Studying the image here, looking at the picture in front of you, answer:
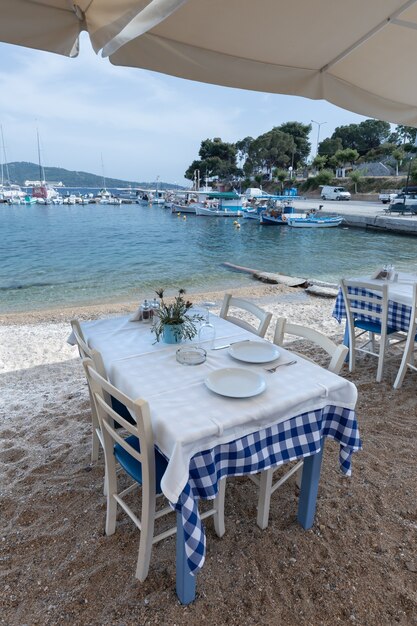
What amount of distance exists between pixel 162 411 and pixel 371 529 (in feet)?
3.94

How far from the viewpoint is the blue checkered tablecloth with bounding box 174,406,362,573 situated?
4.07 feet

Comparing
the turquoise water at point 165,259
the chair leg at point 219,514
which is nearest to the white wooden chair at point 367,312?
the chair leg at point 219,514

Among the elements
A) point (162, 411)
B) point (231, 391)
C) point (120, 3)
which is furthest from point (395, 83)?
point (162, 411)

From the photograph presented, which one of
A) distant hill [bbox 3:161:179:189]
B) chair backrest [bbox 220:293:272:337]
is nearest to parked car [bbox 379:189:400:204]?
chair backrest [bbox 220:293:272:337]

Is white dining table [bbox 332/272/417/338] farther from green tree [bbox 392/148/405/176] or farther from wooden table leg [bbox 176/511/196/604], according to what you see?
green tree [bbox 392/148/405/176]

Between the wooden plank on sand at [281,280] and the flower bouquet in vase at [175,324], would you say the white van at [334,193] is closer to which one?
the wooden plank on sand at [281,280]

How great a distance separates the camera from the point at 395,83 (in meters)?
2.37

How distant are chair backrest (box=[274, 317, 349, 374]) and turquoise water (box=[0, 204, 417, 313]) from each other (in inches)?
261

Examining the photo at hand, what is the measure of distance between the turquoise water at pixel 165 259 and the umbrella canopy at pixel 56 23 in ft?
22.1

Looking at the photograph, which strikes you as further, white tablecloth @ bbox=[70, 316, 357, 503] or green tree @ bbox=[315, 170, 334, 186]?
green tree @ bbox=[315, 170, 334, 186]

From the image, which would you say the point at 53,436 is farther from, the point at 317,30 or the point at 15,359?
the point at 317,30

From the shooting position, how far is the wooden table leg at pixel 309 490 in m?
1.67

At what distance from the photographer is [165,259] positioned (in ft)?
48.6

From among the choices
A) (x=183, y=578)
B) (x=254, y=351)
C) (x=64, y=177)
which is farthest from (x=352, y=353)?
(x=64, y=177)
